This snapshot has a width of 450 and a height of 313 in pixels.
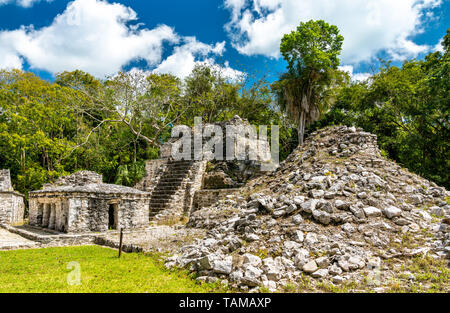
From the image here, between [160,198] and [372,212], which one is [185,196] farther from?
[372,212]

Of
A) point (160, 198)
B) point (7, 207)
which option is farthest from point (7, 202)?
point (160, 198)

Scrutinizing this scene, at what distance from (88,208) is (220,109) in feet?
51.9

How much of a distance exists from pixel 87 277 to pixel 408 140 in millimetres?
13730

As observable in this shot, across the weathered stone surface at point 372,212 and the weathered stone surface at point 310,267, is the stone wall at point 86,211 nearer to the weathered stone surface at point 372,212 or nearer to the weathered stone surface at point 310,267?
the weathered stone surface at point 310,267

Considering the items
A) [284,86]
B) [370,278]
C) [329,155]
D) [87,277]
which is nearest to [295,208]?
[370,278]

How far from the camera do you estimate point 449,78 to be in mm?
9883

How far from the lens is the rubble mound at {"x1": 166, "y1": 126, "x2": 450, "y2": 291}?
4.02 m

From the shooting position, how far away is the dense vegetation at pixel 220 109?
13.1 m

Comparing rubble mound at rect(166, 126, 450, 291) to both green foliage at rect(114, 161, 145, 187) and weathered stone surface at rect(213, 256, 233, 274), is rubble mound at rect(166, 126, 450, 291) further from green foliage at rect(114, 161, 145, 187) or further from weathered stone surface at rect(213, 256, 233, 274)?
green foliage at rect(114, 161, 145, 187)

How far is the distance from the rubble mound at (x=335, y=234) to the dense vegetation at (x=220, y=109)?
21.0 feet

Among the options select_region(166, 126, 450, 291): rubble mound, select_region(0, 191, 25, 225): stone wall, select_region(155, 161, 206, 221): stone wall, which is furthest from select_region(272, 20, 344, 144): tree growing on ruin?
select_region(0, 191, 25, 225): stone wall

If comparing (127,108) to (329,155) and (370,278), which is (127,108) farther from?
(370,278)

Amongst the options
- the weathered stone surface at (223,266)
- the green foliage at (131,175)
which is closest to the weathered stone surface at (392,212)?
the weathered stone surface at (223,266)

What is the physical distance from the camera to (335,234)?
15.9 ft
